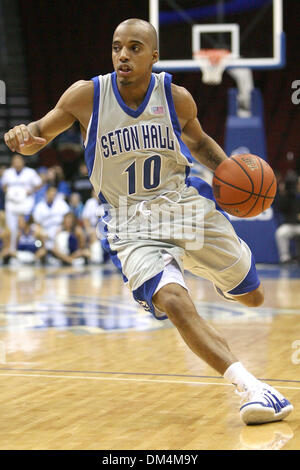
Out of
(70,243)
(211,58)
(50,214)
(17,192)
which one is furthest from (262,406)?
(17,192)

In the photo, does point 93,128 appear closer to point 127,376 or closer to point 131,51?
point 131,51

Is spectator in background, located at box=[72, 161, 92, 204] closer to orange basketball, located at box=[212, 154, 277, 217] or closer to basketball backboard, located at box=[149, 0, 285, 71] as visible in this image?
basketball backboard, located at box=[149, 0, 285, 71]

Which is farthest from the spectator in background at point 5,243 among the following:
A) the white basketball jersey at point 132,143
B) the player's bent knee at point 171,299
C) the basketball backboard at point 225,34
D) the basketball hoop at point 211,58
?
the player's bent knee at point 171,299

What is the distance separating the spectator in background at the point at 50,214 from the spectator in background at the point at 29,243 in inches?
5.6

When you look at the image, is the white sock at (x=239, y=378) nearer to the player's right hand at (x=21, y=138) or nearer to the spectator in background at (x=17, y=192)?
the player's right hand at (x=21, y=138)

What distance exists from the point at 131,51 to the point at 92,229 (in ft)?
36.1

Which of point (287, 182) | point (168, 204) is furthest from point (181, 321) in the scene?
point (287, 182)

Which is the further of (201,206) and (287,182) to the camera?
(287,182)

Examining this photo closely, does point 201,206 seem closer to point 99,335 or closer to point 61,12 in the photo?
point 99,335

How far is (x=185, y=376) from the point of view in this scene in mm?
4758

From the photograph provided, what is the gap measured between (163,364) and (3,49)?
1794cm

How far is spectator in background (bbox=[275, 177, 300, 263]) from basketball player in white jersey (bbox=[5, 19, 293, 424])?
9724mm

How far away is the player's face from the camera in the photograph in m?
3.97

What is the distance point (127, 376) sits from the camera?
4.78 metres
